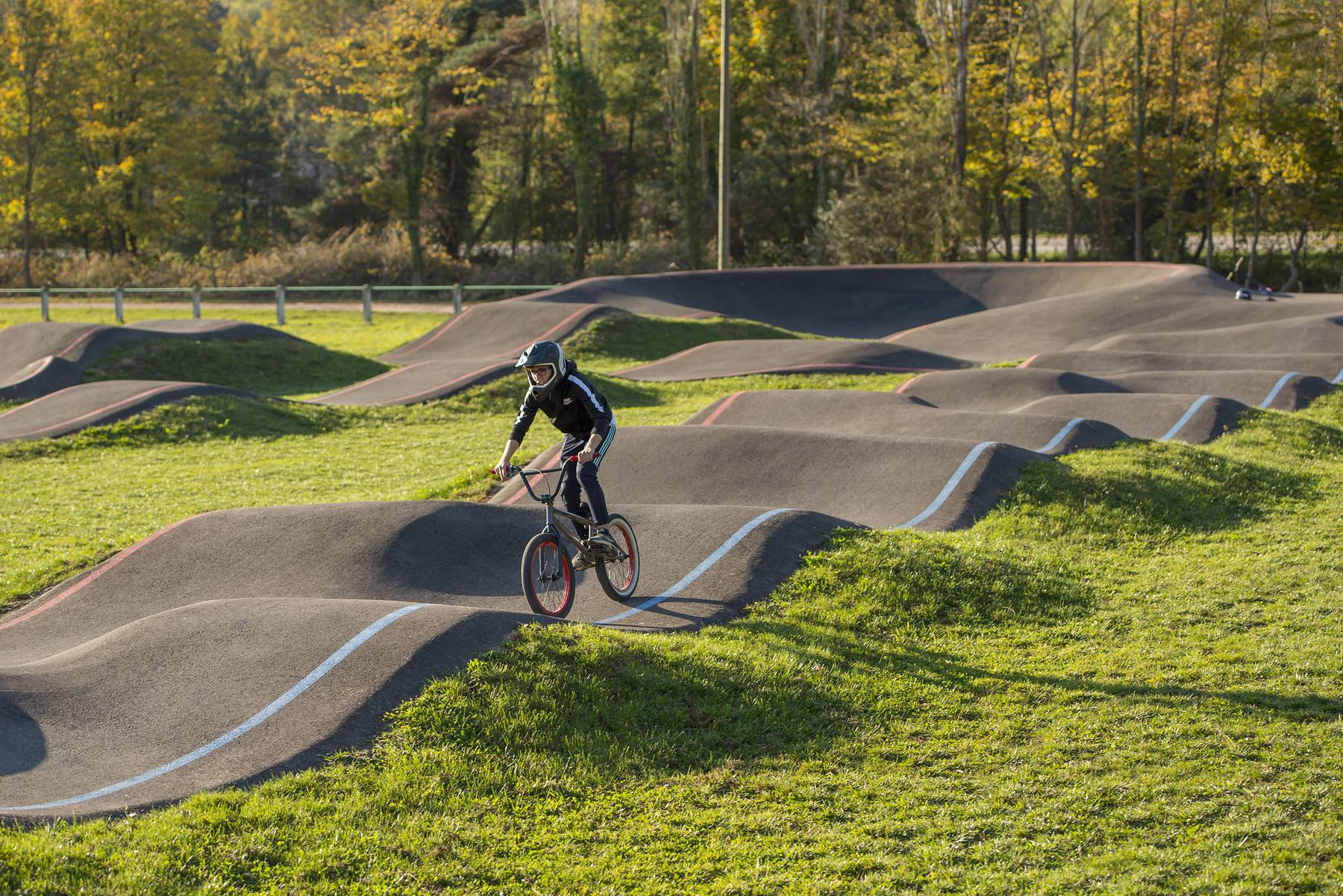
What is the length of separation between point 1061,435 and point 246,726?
10734mm

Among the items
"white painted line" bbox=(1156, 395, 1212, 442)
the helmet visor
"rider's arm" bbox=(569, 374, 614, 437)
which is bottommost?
"white painted line" bbox=(1156, 395, 1212, 442)

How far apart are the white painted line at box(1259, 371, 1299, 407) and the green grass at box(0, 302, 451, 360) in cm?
1885

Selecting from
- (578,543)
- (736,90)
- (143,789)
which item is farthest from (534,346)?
(736,90)

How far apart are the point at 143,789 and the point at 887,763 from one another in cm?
391

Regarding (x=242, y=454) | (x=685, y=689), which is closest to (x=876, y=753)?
(x=685, y=689)

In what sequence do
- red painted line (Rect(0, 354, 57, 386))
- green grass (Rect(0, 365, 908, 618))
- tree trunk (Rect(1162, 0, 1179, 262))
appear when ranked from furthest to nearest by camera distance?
tree trunk (Rect(1162, 0, 1179, 262)) < red painted line (Rect(0, 354, 57, 386)) < green grass (Rect(0, 365, 908, 618))

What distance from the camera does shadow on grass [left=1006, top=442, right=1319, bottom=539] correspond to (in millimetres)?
11555

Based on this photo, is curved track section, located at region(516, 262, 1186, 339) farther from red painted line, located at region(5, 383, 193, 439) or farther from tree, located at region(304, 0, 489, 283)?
tree, located at region(304, 0, 489, 283)

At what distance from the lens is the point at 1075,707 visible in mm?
7215

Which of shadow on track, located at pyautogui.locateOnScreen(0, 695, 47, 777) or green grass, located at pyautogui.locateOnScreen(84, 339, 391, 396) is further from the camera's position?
green grass, located at pyautogui.locateOnScreen(84, 339, 391, 396)

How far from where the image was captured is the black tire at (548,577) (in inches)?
319

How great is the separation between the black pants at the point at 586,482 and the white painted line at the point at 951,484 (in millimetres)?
3817

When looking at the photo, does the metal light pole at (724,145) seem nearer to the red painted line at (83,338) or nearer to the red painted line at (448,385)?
the red painted line at (448,385)

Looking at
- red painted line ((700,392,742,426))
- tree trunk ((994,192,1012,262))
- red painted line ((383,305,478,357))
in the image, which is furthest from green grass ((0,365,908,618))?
tree trunk ((994,192,1012,262))
